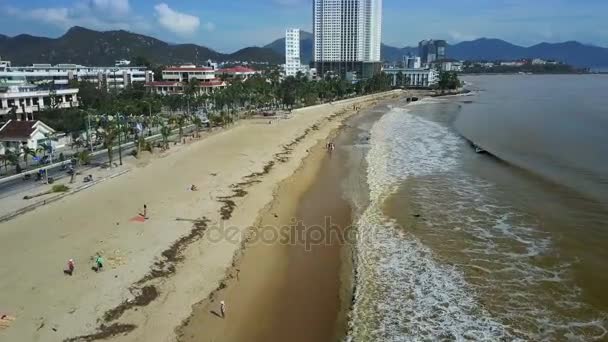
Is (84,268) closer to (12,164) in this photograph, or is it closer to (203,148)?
(12,164)

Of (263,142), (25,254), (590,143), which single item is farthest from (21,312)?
(590,143)

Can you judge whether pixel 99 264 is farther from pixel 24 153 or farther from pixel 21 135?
pixel 21 135

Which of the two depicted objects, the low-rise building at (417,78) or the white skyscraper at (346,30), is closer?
the white skyscraper at (346,30)

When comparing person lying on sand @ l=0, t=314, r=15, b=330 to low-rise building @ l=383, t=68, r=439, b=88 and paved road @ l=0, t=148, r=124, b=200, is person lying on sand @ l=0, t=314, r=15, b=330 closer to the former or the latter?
paved road @ l=0, t=148, r=124, b=200

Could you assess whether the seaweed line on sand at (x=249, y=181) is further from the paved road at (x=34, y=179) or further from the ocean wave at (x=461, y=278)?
the paved road at (x=34, y=179)

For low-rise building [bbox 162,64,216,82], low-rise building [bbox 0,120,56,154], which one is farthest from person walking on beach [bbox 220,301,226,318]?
low-rise building [bbox 162,64,216,82]

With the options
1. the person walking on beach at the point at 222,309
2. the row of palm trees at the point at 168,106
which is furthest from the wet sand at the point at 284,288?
the row of palm trees at the point at 168,106
